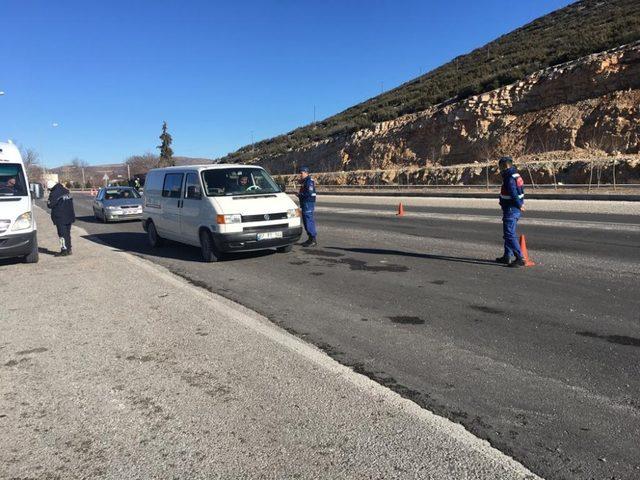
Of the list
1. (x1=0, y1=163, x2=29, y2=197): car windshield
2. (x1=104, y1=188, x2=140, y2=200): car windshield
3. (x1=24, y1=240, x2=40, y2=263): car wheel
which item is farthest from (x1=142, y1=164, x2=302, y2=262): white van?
(x1=104, y1=188, x2=140, y2=200): car windshield

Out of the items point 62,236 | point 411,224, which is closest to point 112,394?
point 62,236

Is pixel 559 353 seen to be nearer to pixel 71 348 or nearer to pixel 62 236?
pixel 71 348

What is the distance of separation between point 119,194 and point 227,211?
45.1 feet

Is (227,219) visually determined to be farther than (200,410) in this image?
Yes

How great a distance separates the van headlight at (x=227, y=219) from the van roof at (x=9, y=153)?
492 cm

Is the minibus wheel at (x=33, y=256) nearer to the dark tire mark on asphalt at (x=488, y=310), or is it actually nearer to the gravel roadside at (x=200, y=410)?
the gravel roadside at (x=200, y=410)

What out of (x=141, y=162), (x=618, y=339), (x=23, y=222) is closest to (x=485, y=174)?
(x=23, y=222)

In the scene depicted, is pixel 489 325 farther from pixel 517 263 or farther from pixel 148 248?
pixel 148 248

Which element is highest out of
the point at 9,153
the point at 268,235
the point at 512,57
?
the point at 512,57

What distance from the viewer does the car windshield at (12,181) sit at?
10.5 m

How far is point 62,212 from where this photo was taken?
11.3m

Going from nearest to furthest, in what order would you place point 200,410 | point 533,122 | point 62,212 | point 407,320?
1. point 200,410
2. point 407,320
3. point 62,212
4. point 533,122

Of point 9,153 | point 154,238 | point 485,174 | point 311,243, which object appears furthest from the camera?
point 485,174

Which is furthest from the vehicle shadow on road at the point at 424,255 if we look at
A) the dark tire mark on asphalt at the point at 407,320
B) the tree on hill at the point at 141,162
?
the tree on hill at the point at 141,162
